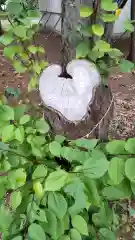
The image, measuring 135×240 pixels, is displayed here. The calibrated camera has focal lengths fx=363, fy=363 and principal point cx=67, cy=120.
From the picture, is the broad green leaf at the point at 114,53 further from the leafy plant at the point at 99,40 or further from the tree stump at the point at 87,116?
the tree stump at the point at 87,116

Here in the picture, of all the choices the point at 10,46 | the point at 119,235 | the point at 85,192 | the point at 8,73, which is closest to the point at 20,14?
the point at 10,46

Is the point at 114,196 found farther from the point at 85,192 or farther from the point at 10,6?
the point at 10,6

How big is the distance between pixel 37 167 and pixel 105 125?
613 millimetres

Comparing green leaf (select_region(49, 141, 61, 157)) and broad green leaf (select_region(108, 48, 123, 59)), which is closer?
green leaf (select_region(49, 141, 61, 157))

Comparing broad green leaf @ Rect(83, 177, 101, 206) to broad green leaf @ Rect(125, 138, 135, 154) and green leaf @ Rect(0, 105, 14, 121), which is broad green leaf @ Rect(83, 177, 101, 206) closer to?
broad green leaf @ Rect(125, 138, 135, 154)

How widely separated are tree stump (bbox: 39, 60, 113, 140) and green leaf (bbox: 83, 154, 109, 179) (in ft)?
1.59

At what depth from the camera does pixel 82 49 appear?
1.49 m

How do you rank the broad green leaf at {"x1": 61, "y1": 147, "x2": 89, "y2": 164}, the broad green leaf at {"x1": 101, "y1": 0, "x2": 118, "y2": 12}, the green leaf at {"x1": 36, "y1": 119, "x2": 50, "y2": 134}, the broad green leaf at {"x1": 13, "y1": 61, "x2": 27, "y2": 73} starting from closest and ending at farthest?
the broad green leaf at {"x1": 61, "y1": 147, "x2": 89, "y2": 164}, the green leaf at {"x1": 36, "y1": 119, "x2": 50, "y2": 134}, the broad green leaf at {"x1": 101, "y1": 0, "x2": 118, "y2": 12}, the broad green leaf at {"x1": 13, "y1": 61, "x2": 27, "y2": 73}

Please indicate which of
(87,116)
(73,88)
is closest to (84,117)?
(87,116)

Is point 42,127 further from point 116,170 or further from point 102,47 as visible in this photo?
point 102,47

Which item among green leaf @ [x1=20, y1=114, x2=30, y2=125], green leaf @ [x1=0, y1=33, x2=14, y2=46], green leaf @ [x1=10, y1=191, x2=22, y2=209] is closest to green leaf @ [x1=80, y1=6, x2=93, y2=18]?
green leaf @ [x1=0, y1=33, x2=14, y2=46]

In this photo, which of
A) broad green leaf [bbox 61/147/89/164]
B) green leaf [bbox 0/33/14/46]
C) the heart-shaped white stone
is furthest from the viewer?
green leaf [bbox 0/33/14/46]

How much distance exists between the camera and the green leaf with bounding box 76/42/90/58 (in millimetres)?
1460

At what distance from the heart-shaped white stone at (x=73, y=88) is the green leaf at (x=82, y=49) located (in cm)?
3
